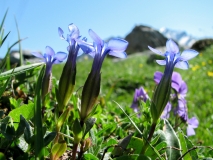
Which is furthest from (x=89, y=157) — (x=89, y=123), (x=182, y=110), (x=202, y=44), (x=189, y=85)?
(x=202, y=44)

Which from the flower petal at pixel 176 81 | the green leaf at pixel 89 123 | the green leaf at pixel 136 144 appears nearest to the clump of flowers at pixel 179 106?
the flower petal at pixel 176 81

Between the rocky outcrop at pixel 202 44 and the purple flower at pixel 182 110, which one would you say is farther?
the rocky outcrop at pixel 202 44

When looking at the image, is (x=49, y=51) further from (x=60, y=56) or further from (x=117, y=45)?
(x=117, y=45)

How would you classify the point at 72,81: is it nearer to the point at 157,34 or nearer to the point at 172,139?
the point at 172,139

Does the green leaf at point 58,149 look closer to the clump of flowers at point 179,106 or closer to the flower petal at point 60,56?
the flower petal at point 60,56

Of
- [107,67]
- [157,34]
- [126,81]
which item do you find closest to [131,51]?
[157,34]

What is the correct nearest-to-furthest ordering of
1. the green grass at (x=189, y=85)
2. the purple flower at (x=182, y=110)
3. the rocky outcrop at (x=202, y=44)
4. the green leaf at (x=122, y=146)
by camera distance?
the green leaf at (x=122, y=146)
the purple flower at (x=182, y=110)
the green grass at (x=189, y=85)
the rocky outcrop at (x=202, y=44)
